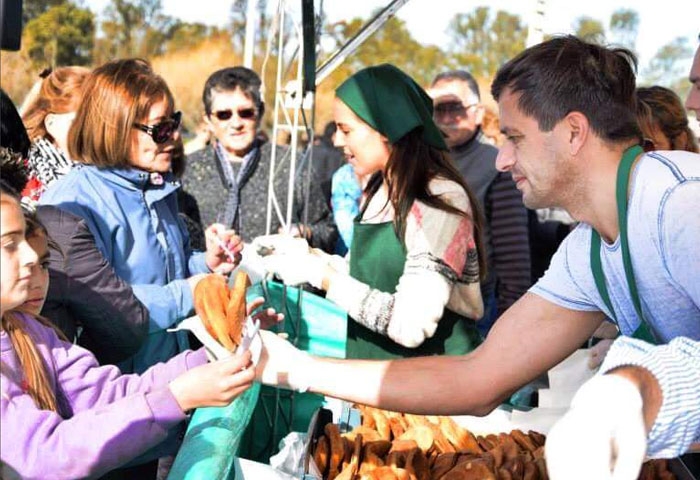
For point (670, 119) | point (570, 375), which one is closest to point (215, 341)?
point (570, 375)

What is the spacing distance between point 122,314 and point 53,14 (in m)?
27.9

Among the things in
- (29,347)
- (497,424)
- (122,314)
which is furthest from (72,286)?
(497,424)

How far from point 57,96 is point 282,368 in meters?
1.69

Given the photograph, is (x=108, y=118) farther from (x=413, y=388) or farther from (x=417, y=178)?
(x=413, y=388)

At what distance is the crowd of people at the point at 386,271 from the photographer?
1.46 m

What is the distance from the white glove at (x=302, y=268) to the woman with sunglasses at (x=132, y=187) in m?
0.31

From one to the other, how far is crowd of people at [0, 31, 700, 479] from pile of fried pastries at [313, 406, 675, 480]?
153 mm

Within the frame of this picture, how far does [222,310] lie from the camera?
1.98 metres

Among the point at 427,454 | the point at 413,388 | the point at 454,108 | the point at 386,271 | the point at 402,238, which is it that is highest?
the point at 454,108

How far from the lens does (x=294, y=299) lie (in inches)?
127

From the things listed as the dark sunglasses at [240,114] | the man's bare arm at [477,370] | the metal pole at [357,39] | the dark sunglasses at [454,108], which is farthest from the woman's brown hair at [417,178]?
the dark sunglasses at [454,108]

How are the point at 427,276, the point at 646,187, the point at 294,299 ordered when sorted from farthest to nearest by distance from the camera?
the point at 294,299, the point at 427,276, the point at 646,187

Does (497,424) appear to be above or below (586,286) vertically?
below

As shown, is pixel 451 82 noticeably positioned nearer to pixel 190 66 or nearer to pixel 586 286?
pixel 586 286
